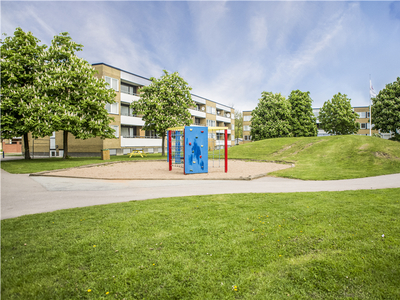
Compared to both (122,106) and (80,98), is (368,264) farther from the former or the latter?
(122,106)

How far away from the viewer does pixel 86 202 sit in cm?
784

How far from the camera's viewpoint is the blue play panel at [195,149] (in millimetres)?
15859

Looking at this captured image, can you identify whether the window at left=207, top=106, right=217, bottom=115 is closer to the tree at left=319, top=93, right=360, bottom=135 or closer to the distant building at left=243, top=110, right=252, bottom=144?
the distant building at left=243, top=110, right=252, bottom=144

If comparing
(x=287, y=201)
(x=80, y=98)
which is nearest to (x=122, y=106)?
(x=80, y=98)

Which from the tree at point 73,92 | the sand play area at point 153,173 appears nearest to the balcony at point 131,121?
the tree at point 73,92

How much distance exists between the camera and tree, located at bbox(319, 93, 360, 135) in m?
53.6

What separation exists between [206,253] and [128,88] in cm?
4348

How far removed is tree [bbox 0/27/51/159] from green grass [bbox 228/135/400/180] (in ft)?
68.8

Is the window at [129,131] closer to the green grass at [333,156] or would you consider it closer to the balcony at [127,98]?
the balcony at [127,98]

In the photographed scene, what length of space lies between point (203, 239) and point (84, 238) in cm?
219

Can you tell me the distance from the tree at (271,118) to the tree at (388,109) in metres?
16.4

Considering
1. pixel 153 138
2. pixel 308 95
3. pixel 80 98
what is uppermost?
pixel 308 95

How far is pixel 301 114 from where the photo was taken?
55938mm

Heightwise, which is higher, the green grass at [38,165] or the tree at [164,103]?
the tree at [164,103]
